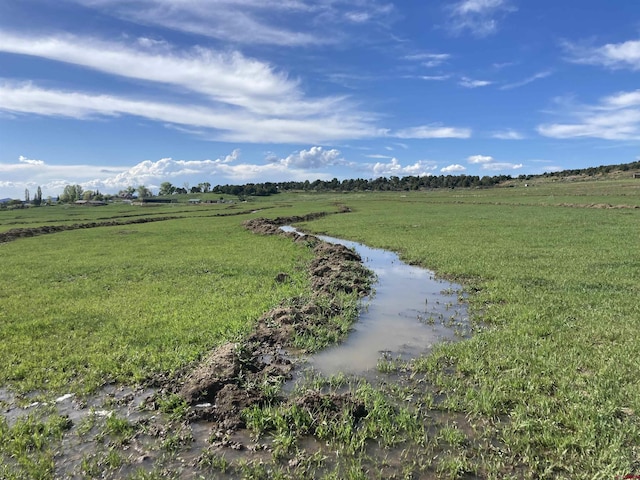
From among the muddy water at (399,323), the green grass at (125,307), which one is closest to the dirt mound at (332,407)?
the muddy water at (399,323)

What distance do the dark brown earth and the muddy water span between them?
48.6 inches

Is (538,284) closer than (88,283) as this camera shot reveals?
Yes

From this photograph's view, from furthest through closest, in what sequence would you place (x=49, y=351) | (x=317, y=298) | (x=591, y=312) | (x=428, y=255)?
(x=428, y=255) → (x=317, y=298) → (x=591, y=312) → (x=49, y=351)

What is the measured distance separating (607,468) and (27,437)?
9.67 metres

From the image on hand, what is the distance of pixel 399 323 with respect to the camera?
13.5 metres

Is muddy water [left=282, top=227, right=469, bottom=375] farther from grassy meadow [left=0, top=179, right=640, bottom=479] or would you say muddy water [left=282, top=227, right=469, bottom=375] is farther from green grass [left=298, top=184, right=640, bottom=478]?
green grass [left=298, top=184, right=640, bottom=478]

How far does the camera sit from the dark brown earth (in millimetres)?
7738

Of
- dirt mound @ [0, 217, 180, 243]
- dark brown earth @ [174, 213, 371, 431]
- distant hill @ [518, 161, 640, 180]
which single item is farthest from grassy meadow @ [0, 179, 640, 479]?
distant hill @ [518, 161, 640, 180]

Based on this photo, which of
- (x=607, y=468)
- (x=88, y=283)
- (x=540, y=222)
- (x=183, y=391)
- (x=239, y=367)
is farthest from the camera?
(x=540, y=222)

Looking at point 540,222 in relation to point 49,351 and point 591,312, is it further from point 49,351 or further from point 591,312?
point 49,351

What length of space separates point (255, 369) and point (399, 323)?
5967 mm

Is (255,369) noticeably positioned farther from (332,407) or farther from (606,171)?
(606,171)

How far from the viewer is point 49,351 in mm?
10836

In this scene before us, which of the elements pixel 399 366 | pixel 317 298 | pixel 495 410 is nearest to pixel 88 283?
pixel 317 298
